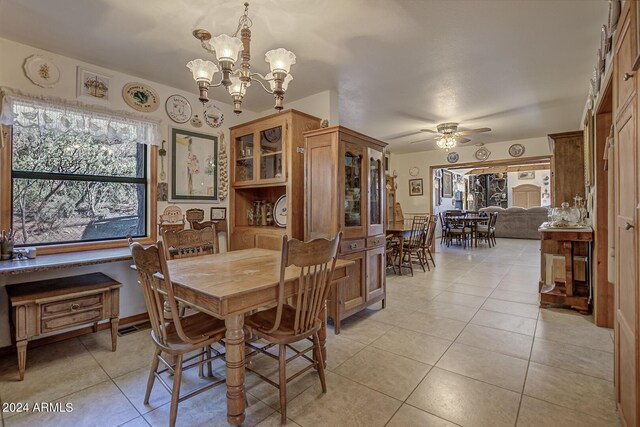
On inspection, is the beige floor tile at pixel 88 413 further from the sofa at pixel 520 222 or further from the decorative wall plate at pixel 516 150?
the sofa at pixel 520 222

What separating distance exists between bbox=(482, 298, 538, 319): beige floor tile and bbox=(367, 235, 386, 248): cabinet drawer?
133 centimetres

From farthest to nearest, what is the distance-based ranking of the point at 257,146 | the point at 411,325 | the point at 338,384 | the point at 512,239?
the point at 512,239
the point at 257,146
the point at 411,325
the point at 338,384

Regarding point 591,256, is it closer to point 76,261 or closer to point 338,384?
point 338,384

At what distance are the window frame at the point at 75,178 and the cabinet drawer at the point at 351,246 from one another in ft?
6.57

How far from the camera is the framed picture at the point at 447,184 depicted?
32.6 feet

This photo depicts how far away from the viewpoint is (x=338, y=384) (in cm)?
193

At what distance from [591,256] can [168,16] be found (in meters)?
4.49

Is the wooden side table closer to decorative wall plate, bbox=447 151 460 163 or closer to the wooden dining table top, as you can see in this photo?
the wooden dining table top

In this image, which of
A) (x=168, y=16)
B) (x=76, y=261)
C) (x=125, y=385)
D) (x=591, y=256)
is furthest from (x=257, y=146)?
(x=591, y=256)

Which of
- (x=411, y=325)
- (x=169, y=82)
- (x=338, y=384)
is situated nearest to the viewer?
(x=338, y=384)

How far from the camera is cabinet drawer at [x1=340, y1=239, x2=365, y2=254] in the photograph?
9.11ft

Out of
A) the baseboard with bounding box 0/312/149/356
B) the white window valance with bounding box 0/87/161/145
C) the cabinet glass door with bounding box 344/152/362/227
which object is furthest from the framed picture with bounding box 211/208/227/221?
the cabinet glass door with bounding box 344/152/362/227

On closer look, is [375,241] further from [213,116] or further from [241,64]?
[213,116]

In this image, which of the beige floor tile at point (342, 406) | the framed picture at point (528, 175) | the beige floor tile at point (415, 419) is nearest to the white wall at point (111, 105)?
the beige floor tile at point (342, 406)
